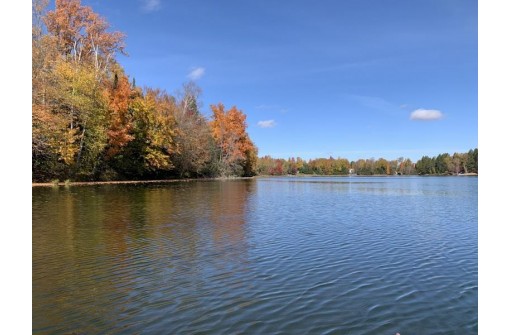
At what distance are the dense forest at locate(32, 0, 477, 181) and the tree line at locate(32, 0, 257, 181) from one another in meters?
0.10

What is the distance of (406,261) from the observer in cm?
1017

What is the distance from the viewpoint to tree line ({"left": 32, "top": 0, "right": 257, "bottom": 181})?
1465 inches

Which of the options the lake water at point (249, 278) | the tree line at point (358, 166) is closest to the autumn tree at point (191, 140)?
the lake water at point (249, 278)

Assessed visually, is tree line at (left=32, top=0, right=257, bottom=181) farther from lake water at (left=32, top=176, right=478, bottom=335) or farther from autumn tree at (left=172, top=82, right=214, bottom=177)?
lake water at (left=32, top=176, right=478, bottom=335)

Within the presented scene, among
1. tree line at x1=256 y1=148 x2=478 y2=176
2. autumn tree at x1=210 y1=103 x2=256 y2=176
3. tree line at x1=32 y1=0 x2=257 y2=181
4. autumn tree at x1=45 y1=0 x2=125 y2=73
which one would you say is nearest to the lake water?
tree line at x1=32 y1=0 x2=257 y2=181

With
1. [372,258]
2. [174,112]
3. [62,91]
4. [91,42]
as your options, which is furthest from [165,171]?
[372,258]

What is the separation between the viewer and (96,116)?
42531 millimetres

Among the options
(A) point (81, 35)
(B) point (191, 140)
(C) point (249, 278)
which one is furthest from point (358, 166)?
(C) point (249, 278)

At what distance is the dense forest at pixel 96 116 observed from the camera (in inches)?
1471

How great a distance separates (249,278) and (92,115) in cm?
3945

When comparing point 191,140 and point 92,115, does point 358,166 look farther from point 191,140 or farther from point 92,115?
point 92,115
